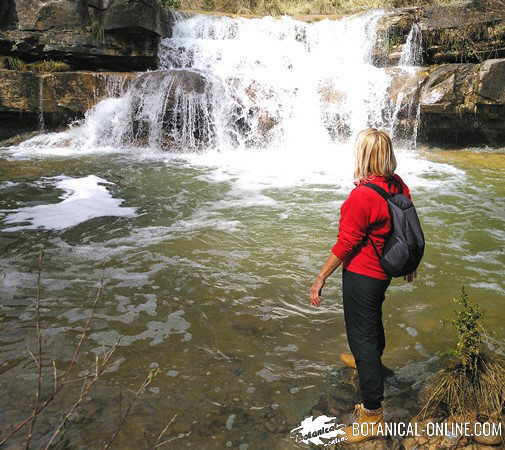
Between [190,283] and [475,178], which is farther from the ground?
[475,178]

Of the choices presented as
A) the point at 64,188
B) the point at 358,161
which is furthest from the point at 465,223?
the point at 64,188

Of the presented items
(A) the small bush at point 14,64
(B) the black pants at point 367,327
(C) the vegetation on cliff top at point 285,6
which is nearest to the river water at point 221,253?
(B) the black pants at point 367,327

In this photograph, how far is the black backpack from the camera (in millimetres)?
2154

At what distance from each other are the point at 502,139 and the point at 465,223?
22.3 ft

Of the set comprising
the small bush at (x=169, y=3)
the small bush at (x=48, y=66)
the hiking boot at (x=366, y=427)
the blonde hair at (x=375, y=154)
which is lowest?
the hiking boot at (x=366, y=427)

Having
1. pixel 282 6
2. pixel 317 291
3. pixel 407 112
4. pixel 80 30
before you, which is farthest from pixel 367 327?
pixel 282 6

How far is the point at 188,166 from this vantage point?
9742 mm

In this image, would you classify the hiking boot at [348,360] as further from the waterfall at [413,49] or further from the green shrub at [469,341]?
the waterfall at [413,49]

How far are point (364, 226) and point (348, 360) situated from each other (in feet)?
3.74

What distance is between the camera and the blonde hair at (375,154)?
7.32 ft

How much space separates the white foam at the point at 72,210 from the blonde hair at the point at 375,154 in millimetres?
4591

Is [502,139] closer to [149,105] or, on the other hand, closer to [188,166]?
[188,166]

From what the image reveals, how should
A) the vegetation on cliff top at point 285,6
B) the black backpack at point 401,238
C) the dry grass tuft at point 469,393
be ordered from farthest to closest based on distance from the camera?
the vegetation on cliff top at point 285,6, the dry grass tuft at point 469,393, the black backpack at point 401,238

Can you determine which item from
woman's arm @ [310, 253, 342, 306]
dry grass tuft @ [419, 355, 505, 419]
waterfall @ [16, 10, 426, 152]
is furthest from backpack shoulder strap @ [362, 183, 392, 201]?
waterfall @ [16, 10, 426, 152]
